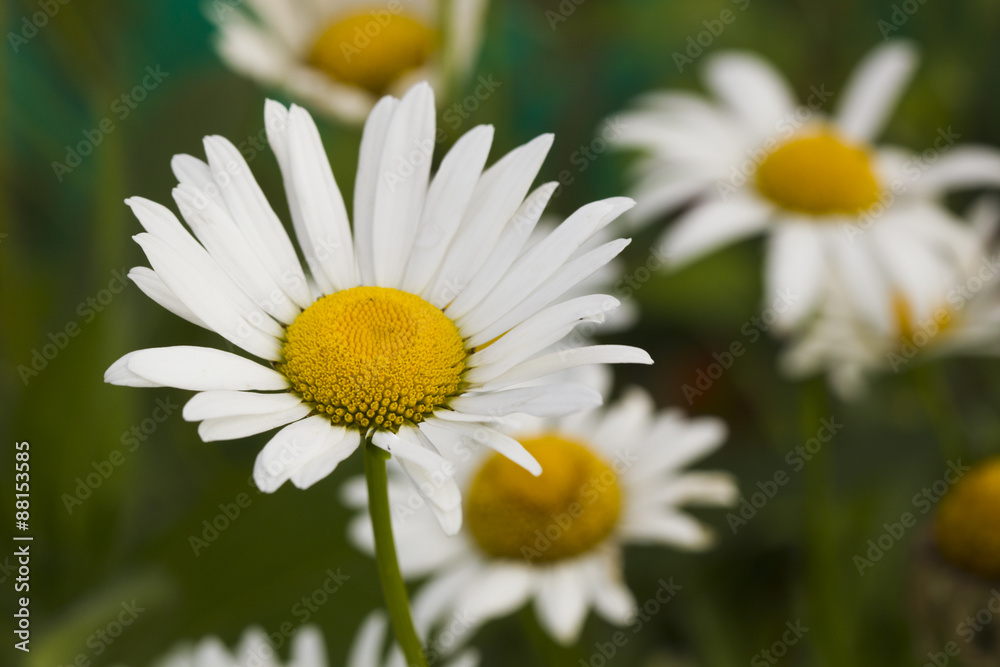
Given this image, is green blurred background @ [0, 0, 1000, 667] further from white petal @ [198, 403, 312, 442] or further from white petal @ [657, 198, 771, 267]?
white petal @ [198, 403, 312, 442]

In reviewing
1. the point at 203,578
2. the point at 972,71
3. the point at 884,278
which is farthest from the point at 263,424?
the point at 972,71

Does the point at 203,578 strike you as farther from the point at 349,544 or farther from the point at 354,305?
the point at 354,305

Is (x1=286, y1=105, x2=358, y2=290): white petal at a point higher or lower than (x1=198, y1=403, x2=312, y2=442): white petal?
higher

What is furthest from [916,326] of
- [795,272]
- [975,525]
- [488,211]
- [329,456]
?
[329,456]

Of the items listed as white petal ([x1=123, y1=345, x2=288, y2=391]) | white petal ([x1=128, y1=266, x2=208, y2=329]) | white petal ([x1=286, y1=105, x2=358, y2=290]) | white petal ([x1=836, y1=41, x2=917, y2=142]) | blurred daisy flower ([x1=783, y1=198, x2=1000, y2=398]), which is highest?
white petal ([x1=836, y1=41, x2=917, y2=142])

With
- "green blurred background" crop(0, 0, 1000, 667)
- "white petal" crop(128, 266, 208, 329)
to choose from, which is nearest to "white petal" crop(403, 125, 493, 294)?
"white petal" crop(128, 266, 208, 329)

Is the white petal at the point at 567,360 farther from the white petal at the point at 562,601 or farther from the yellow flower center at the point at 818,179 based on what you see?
the yellow flower center at the point at 818,179

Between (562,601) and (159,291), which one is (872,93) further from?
(159,291)
